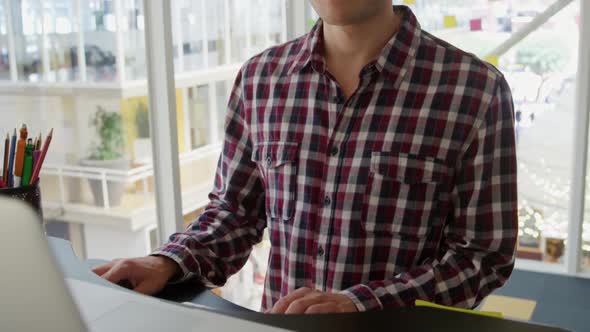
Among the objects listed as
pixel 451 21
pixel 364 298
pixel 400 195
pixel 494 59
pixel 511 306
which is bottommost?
pixel 511 306

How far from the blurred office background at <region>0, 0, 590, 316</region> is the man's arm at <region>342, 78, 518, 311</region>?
4.42 ft

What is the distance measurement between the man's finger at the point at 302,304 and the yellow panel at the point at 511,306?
243cm

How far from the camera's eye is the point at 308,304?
2.72ft

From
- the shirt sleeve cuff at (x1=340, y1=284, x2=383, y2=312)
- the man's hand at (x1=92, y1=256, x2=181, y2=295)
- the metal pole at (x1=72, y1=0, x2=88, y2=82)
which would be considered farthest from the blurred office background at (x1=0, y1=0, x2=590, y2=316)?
the shirt sleeve cuff at (x1=340, y1=284, x2=383, y2=312)

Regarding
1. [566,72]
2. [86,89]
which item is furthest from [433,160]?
[566,72]

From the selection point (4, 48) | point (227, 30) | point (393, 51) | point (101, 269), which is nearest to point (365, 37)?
point (393, 51)

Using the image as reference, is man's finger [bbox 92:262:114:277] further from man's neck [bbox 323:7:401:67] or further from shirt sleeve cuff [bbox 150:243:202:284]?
man's neck [bbox 323:7:401:67]

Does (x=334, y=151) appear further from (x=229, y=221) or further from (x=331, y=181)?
(x=229, y=221)

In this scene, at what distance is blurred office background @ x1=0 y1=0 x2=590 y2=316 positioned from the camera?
2.01 m

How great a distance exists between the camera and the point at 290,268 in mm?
1229

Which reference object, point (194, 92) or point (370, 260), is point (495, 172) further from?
point (194, 92)

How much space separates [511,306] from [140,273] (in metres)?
2.59

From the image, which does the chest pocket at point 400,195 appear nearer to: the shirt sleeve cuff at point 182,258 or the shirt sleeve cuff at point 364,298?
the shirt sleeve cuff at point 364,298

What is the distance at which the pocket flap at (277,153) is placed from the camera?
4.00ft
